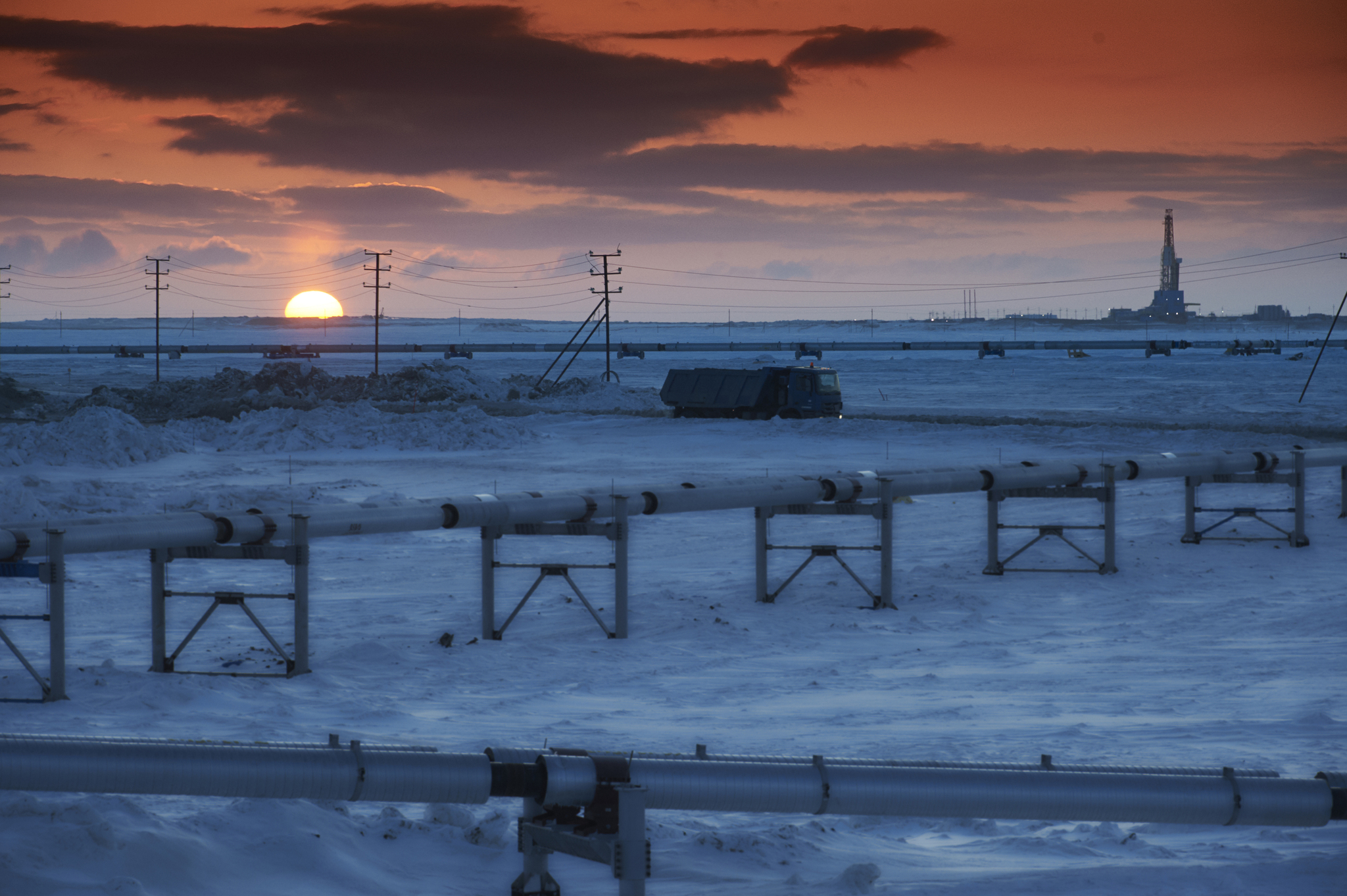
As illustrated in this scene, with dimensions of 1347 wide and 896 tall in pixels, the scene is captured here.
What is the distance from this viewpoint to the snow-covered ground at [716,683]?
847cm

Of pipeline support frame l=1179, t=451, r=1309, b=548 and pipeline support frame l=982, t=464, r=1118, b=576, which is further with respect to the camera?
pipeline support frame l=1179, t=451, r=1309, b=548

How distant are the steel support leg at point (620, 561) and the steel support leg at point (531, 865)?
9.05 metres

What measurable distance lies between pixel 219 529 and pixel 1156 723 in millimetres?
10265

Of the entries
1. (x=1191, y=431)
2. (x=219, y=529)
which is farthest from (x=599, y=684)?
(x=1191, y=431)

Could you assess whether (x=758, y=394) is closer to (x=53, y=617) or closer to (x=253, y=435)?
(x=253, y=435)

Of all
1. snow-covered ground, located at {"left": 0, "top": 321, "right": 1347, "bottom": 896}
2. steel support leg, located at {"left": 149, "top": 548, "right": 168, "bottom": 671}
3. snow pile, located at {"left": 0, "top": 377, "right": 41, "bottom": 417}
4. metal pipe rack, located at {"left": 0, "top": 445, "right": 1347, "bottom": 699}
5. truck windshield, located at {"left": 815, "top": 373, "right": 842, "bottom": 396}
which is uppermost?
truck windshield, located at {"left": 815, "top": 373, "right": 842, "bottom": 396}

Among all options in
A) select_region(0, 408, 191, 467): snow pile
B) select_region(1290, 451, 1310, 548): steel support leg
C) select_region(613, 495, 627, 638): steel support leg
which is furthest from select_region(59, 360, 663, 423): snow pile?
select_region(613, 495, 627, 638): steel support leg

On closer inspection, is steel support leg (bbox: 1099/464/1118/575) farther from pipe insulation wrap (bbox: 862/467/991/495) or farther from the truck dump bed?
the truck dump bed

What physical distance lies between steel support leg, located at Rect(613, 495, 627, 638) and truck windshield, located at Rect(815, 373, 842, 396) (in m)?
38.3

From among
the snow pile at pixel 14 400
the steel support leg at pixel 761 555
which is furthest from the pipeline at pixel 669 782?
the snow pile at pixel 14 400

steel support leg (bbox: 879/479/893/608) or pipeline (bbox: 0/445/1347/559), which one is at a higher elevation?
pipeline (bbox: 0/445/1347/559)

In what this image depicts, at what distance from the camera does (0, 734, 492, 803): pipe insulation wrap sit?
6766 millimetres

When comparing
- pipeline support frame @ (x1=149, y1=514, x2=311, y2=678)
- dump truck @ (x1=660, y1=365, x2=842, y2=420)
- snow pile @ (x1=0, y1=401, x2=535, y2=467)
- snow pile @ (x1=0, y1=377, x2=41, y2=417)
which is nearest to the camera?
pipeline support frame @ (x1=149, y1=514, x2=311, y2=678)

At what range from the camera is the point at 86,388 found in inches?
3684
